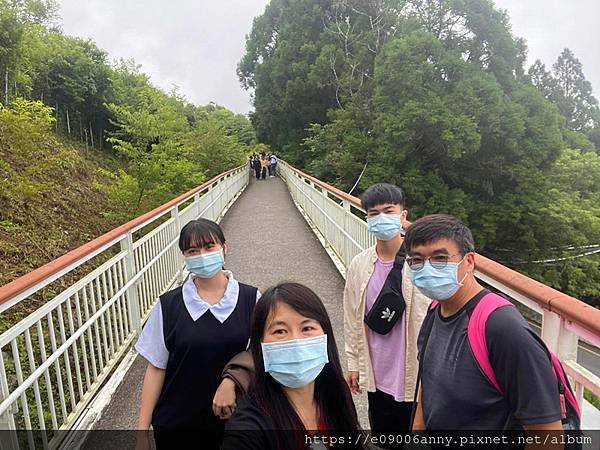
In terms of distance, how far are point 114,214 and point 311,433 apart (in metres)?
10.5

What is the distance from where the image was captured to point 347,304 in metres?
2.41

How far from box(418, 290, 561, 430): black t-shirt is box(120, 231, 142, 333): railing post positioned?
3.00 m

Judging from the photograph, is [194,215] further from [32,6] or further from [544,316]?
[32,6]

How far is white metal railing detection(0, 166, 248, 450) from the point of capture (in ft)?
6.92

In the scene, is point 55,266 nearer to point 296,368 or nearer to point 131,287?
point 131,287

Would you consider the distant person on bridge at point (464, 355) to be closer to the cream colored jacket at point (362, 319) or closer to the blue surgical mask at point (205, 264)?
the cream colored jacket at point (362, 319)

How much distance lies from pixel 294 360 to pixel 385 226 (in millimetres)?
1172

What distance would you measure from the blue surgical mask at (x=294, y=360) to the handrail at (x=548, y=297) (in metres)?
0.83

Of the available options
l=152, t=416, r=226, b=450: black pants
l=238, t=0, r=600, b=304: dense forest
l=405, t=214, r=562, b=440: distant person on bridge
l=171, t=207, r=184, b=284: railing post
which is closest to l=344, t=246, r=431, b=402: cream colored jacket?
l=405, t=214, r=562, b=440: distant person on bridge

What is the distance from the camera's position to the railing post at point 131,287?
3791 millimetres

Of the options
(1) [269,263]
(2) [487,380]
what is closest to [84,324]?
(2) [487,380]

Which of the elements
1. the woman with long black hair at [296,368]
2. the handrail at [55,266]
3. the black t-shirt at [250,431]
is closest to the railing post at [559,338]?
the woman with long black hair at [296,368]

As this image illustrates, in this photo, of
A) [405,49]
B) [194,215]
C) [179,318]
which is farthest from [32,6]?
[179,318]

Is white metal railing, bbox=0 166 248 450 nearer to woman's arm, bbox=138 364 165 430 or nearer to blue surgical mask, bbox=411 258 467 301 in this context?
woman's arm, bbox=138 364 165 430
